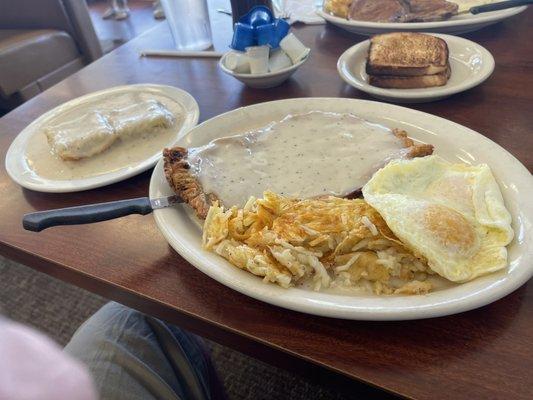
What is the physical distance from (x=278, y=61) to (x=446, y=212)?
3.03 ft

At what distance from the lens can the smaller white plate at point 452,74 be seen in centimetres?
127

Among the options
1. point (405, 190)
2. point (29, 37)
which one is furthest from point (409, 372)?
point (29, 37)

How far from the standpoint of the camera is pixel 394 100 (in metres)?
1.33

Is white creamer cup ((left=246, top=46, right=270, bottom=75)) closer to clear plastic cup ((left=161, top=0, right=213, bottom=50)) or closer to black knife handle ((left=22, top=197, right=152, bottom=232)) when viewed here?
clear plastic cup ((left=161, top=0, right=213, bottom=50))

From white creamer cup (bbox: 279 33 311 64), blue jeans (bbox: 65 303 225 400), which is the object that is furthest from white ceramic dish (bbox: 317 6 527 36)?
blue jeans (bbox: 65 303 225 400)

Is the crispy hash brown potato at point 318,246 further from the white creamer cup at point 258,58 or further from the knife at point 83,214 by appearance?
the white creamer cup at point 258,58

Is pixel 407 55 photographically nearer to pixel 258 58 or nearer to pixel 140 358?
pixel 258 58

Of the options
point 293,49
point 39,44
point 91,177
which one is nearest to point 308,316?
point 91,177

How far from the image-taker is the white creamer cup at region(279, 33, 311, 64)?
5.00 ft

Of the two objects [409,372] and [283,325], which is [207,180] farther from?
[409,372]

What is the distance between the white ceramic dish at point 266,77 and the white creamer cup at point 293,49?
3 cm

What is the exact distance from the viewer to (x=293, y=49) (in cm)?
153

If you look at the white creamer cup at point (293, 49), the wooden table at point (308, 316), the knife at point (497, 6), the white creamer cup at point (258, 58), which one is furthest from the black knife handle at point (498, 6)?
the white creamer cup at point (258, 58)

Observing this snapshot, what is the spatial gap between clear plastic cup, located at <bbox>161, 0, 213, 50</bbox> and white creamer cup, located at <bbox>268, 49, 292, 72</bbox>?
0.57 metres
